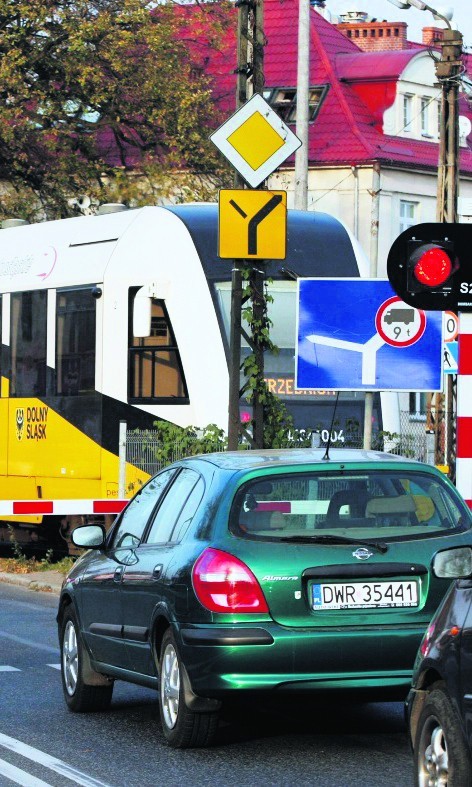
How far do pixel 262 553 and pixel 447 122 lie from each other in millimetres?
16890

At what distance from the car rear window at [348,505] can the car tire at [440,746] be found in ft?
6.54

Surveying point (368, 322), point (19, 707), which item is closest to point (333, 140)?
point (368, 322)

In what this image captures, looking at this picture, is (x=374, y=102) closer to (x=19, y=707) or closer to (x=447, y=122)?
(x=447, y=122)

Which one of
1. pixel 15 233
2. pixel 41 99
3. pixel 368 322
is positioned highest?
pixel 41 99

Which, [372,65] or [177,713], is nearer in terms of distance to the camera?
[177,713]

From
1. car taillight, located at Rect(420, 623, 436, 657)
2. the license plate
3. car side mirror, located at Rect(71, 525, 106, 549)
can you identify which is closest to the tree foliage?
car side mirror, located at Rect(71, 525, 106, 549)

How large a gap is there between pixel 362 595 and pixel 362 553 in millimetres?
187

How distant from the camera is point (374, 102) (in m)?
54.5

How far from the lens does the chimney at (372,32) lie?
66250 mm

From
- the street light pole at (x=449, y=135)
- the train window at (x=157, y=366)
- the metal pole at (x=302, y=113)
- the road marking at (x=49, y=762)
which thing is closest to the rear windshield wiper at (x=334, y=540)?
the road marking at (x=49, y=762)

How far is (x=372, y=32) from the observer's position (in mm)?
67062

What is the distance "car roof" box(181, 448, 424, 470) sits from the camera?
8922 millimetres

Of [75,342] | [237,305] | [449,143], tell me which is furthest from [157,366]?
[449,143]

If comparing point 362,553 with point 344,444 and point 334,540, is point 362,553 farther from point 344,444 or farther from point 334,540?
point 344,444
